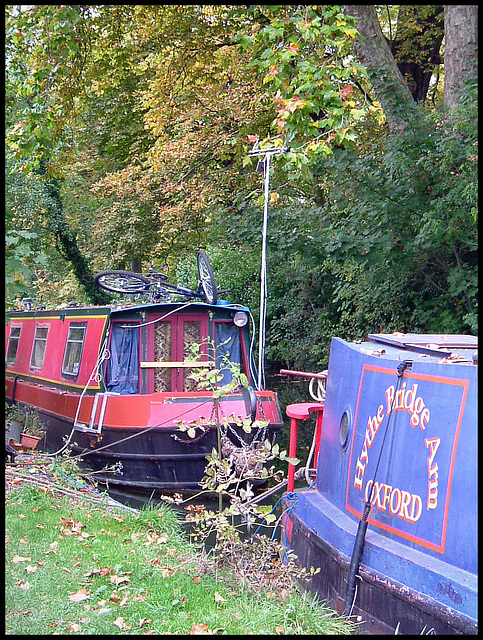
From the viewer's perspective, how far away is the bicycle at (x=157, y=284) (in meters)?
10.9

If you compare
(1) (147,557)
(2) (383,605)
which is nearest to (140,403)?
(1) (147,557)

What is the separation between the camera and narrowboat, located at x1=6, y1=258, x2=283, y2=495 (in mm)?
10352

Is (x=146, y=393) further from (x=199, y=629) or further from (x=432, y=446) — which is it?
(x=432, y=446)

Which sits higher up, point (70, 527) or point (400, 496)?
point (400, 496)

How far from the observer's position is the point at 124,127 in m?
23.8

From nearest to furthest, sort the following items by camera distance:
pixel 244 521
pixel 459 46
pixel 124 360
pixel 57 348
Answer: pixel 244 521 → pixel 124 360 → pixel 459 46 → pixel 57 348

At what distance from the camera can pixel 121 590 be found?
4.83 m

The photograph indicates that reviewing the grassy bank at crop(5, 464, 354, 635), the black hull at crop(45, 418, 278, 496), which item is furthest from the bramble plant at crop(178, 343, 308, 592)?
the black hull at crop(45, 418, 278, 496)

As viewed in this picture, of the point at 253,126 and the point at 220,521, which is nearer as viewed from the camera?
the point at 220,521

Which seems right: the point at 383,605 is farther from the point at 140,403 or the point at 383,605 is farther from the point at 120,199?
the point at 120,199

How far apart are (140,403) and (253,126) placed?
1024 cm

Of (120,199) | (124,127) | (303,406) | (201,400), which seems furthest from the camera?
(124,127)

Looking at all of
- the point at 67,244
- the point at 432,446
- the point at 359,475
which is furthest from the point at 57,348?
the point at 67,244

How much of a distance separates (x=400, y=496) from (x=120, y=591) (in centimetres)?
197
